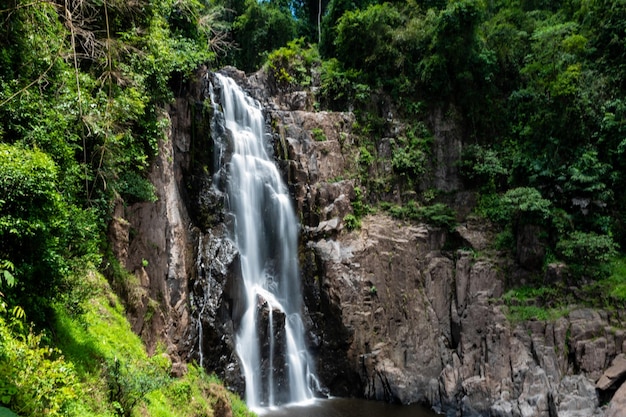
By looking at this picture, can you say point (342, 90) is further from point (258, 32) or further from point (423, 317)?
point (423, 317)

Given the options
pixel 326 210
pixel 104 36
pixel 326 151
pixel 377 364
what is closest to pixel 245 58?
pixel 326 151

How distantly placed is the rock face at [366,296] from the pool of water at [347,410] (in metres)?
0.46

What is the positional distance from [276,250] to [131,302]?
8422 mm

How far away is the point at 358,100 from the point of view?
904 inches

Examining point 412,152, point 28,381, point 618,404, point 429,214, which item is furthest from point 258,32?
point 28,381

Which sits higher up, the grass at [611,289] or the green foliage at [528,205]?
the green foliage at [528,205]

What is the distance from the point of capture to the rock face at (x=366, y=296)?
13.7m

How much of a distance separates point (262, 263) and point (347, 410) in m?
6.41

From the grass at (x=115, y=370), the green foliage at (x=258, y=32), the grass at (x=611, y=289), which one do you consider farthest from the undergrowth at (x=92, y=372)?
the green foliage at (x=258, y=32)

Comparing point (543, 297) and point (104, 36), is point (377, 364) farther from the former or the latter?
point (104, 36)

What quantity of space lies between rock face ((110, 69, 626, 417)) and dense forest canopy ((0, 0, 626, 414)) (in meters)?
1.13

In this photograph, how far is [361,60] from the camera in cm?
2402

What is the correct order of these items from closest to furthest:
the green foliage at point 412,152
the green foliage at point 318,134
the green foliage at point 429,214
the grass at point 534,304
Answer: the grass at point 534,304 < the green foliage at point 429,214 < the green foliage at point 318,134 < the green foliage at point 412,152

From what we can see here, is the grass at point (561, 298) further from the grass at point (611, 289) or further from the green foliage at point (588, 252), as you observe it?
the green foliage at point (588, 252)
